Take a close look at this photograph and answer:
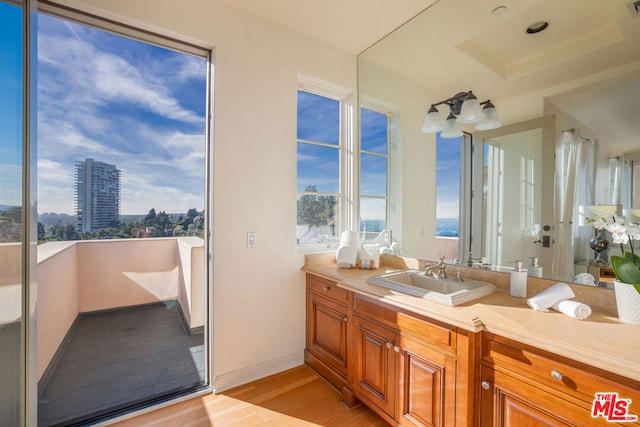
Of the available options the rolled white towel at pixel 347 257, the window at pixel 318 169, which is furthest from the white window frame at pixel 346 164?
the rolled white towel at pixel 347 257

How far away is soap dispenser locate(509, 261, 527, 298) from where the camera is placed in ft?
4.81

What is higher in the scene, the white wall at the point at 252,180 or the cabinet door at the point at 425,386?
the white wall at the point at 252,180

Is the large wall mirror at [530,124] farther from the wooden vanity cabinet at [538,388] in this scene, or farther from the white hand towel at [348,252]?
the wooden vanity cabinet at [538,388]

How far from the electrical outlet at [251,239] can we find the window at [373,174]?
0.98 meters

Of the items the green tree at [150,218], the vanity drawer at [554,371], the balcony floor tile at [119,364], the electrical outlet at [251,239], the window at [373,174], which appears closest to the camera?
the vanity drawer at [554,371]

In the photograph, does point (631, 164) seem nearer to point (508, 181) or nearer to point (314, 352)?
point (508, 181)

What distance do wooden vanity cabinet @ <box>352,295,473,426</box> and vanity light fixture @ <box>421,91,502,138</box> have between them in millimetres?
1220

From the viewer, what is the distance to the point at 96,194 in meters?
1.68

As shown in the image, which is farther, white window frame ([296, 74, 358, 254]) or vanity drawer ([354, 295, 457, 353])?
white window frame ([296, 74, 358, 254])

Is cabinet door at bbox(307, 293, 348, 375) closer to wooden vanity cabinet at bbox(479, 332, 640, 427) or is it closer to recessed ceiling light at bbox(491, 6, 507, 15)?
wooden vanity cabinet at bbox(479, 332, 640, 427)

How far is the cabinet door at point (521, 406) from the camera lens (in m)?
0.96

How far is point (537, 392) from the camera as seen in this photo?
104 centimetres

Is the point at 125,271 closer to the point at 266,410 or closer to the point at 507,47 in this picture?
the point at 266,410

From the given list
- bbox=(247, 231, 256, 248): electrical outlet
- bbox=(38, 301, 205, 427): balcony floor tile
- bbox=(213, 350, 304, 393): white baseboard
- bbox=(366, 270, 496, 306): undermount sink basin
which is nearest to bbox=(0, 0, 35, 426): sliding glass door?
bbox=(38, 301, 205, 427): balcony floor tile
